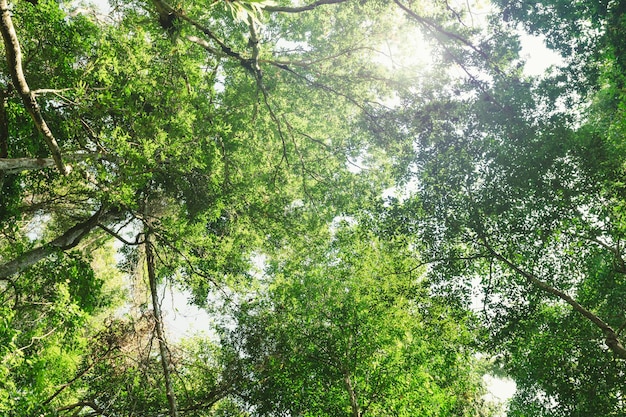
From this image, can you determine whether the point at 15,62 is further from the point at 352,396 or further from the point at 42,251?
the point at 352,396

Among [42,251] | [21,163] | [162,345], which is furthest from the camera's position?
[162,345]

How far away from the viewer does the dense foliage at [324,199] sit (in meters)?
6.72

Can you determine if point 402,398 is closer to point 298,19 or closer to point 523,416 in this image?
point 523,416

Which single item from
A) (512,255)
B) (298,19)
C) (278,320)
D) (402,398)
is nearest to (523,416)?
(402,398)

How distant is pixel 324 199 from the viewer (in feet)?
37.5

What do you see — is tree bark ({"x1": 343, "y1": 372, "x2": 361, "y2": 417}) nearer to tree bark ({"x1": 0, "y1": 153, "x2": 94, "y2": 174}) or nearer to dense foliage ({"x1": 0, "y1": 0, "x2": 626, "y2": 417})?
dense foliage ({"x1": 0, "y1": 0, "x2": 626, "y2": 417})

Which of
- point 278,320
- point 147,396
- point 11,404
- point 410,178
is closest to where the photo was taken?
point 11,404

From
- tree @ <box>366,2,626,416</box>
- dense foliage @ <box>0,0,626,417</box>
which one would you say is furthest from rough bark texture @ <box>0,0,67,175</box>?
tree @ <box>366,2,626,416</box>

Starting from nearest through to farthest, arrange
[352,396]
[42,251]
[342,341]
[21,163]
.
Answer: [21,163]
[42,251]
[352,396]
[342,341]

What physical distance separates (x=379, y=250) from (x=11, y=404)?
9.75 meters

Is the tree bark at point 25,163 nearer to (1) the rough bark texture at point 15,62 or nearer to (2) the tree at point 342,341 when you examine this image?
(1) the rough bark texture at point 15,62

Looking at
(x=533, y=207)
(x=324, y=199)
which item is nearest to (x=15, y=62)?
(x=324, y=199)

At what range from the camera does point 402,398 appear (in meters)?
10.2

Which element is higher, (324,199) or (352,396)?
(324,199)
